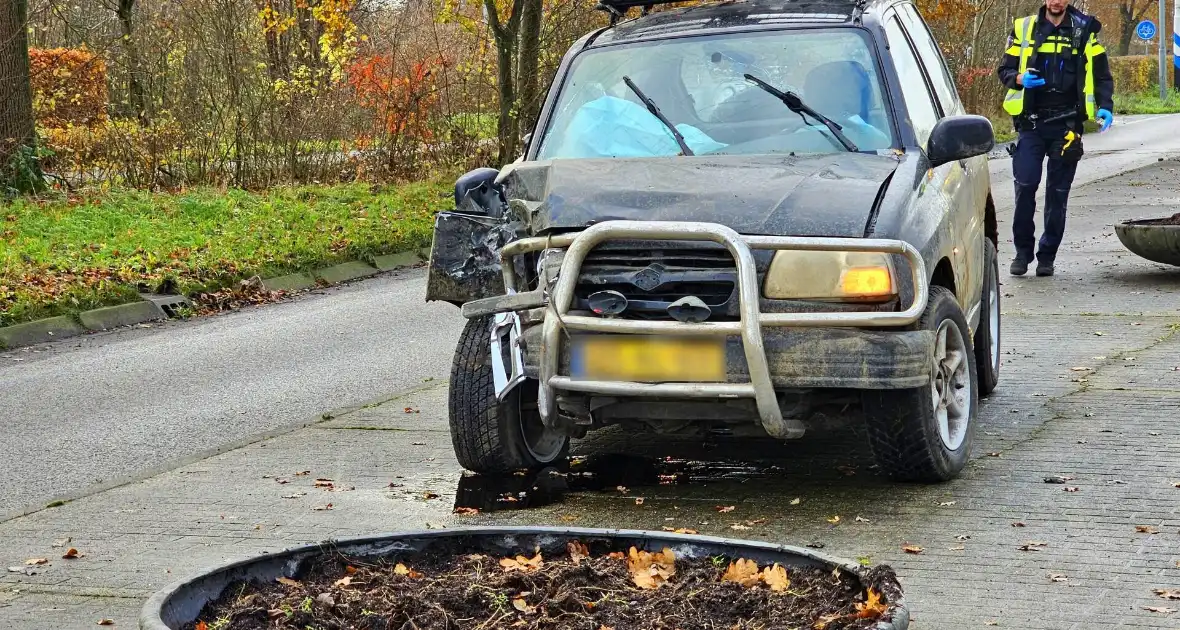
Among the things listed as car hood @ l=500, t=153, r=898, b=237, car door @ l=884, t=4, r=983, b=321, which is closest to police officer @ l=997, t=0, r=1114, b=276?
car door @ l=884, t=4, r=983, b=321

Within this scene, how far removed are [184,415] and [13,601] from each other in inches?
136

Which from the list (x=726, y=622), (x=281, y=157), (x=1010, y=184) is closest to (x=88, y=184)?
(x=281, y=157)

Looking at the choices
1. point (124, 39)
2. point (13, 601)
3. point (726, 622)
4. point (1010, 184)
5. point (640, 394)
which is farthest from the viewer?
point (1010, 184)

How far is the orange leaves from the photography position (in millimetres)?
3004

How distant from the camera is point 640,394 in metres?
5.26

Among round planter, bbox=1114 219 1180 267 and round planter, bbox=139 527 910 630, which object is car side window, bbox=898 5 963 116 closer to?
round planter, bbox=1114 219 1180 267

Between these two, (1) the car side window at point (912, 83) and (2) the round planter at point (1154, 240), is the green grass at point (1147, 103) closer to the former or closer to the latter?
(2) the round planter at point (1154, 240)

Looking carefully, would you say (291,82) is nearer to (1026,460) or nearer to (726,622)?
(1026,460)

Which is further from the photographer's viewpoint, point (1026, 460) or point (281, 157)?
point (281, 157)

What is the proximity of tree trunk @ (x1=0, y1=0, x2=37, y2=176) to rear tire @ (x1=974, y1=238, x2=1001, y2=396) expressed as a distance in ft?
42.9

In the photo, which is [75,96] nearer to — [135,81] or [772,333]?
[135,81]

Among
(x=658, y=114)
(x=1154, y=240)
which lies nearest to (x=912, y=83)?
(x=658, y=114)

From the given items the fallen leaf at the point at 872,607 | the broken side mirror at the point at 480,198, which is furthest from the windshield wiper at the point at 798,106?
the fallen leaf at the point at 872,607

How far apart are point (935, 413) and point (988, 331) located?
82.7 inches
